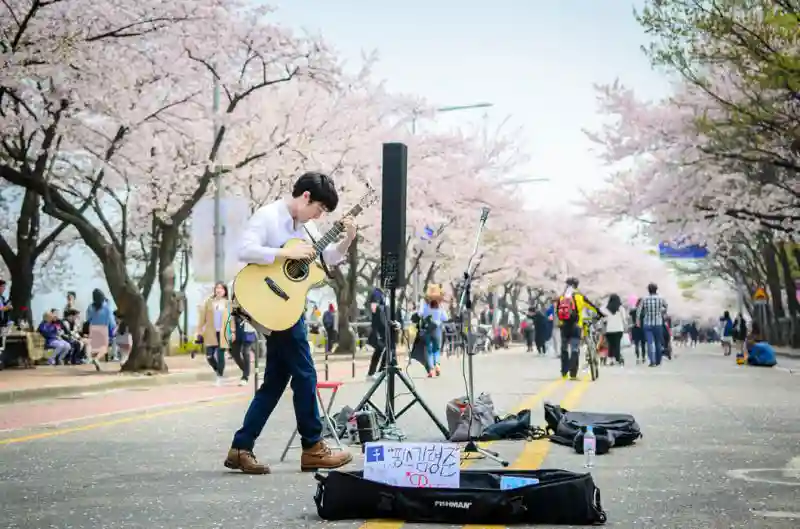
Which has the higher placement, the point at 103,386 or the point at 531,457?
the point at 103,386

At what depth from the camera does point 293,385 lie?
7988 mm

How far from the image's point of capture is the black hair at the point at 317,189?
26.5 feet

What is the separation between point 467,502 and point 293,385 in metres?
2.32

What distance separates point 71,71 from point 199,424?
461 inches

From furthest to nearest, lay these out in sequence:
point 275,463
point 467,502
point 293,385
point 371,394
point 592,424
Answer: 1. point 592,424
2. point 371,394
3. point 275,463
4. point 293,385
5. point 467,502

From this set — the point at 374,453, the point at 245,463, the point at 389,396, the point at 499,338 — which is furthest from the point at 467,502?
the point at 499,338

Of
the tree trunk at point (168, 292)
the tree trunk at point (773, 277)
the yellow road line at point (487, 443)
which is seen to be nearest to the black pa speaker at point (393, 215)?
the yellow road line at point (487, 443)

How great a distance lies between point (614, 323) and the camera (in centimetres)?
3078

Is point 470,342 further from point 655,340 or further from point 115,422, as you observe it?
point 655,340

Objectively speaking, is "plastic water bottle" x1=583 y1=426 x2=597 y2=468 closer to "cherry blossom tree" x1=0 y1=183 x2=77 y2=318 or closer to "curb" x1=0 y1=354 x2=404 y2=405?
"curb" x1=0 y1=354 x2=404 y2=405

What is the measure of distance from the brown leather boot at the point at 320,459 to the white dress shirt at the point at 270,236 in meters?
1.23

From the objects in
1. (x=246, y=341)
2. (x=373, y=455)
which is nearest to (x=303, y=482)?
(x=373, y=455)

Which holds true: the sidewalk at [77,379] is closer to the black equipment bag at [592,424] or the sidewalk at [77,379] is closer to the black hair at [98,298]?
the black hair at [98,298]

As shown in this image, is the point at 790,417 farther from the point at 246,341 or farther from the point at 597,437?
the point at 246,341
